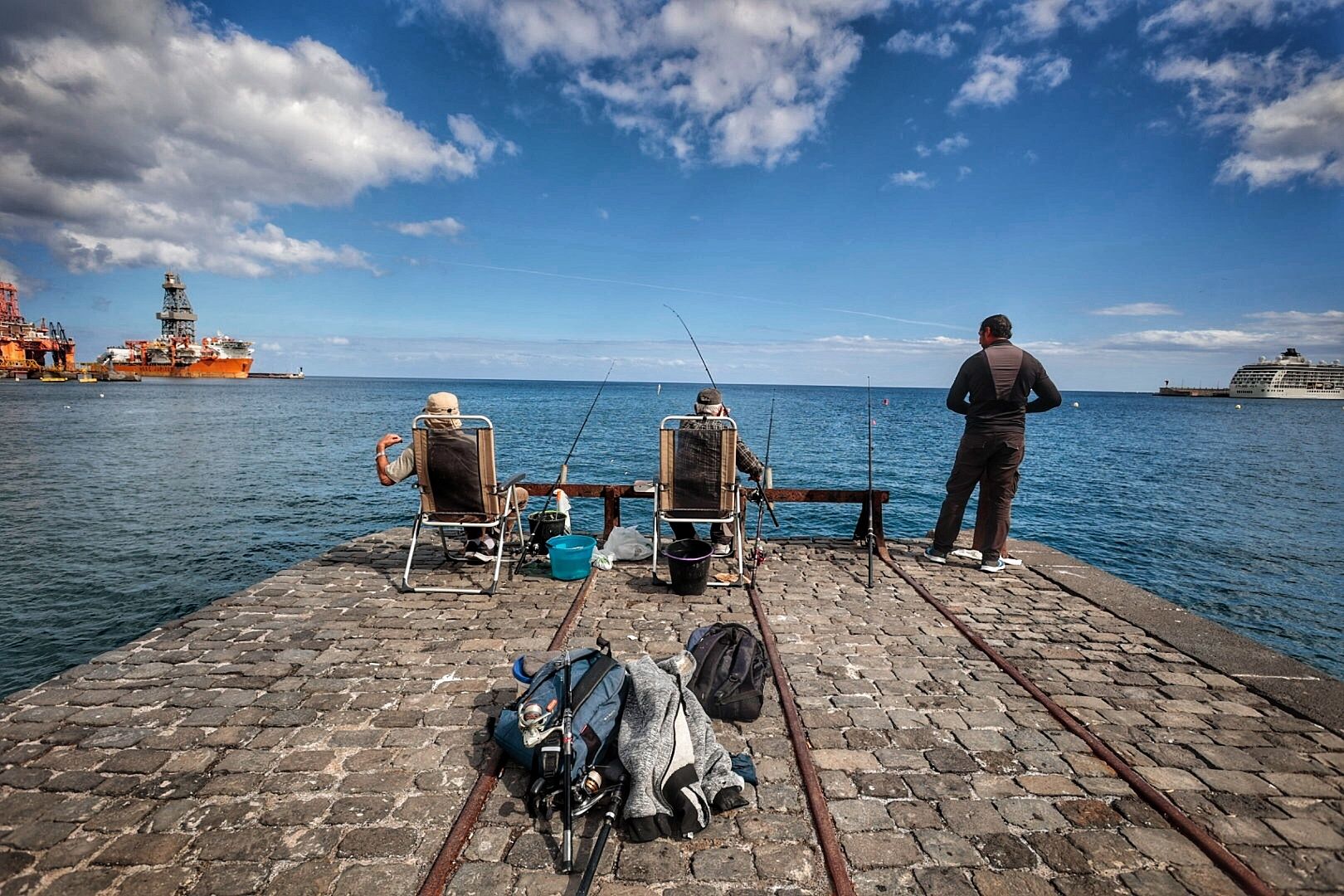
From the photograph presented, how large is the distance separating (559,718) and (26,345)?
141803 millimetres

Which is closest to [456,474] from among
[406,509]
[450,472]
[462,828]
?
[450,472]

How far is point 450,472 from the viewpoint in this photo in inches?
241

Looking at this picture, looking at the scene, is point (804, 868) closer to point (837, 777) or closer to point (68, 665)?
point (837, 777)

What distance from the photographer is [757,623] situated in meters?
5.32

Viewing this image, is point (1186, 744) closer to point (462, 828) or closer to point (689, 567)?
point (689, 567)

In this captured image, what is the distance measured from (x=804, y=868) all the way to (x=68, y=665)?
30.0ft

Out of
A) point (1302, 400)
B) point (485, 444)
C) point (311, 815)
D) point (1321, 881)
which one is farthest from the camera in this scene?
point (1302, 400)

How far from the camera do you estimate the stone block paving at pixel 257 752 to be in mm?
2547

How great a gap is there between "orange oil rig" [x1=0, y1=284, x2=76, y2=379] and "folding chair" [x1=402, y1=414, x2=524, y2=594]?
133164mm

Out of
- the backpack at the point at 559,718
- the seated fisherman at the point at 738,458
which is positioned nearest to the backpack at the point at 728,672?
the backpack at the point at 559,718

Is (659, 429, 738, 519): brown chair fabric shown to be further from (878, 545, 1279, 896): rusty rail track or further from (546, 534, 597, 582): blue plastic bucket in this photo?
(878, 545, 1279, 896): rusty rail track

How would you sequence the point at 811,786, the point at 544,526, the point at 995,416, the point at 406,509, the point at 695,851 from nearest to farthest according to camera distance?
the point at 695,851 → the point at 811,786 → the point at 995,416 → the point at 544,526 → the point at 406,509

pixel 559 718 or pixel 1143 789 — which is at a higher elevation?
pixel 559 718

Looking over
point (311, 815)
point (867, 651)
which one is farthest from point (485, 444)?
point (867, 651)
